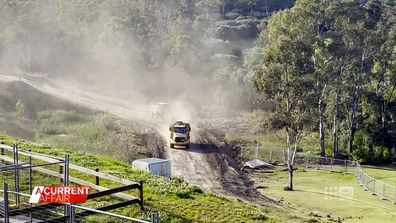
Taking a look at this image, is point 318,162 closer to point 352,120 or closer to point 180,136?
point 352,120

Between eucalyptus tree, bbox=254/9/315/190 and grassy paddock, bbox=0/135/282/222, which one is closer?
grassy paddock, bbox=0/135/282/222

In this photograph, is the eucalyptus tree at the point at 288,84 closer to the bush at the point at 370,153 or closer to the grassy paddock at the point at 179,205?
the bush at the point at 370,153

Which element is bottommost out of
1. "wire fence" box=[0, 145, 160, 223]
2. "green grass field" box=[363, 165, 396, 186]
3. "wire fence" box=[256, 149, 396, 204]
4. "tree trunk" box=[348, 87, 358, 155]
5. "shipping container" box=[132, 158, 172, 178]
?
"green grass field" box=[363, 165, 396, 186]

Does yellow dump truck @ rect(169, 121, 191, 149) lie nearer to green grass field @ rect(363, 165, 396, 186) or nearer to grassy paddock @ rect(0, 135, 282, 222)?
green grass field @ rect(363, 165, 396, 186)

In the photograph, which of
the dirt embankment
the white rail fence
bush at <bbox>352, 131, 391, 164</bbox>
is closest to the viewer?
the white rail fence

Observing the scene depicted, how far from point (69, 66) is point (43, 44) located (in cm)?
676

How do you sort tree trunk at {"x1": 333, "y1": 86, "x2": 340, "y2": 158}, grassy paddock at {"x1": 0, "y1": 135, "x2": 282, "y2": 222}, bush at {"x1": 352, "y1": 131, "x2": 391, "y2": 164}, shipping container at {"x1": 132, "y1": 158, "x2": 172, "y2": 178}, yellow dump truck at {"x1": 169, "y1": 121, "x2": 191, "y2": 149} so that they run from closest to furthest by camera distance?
grassy paddock at {"x1": 0, "y1": 135, "x2": 282, "y2": 222}
shipping container at {"x1": 132, "y1": 158, "x2": 172, "y2": 178}
yellow dump truck at {"x1": 169, "y1": 121, "x2": 191, "y2": 149}
bush at {"x1": 352, "y1": 131, "x2": 391, "y2": 164}
tree trunk at {"x1": 333, "y1": 86, "x2": 340, "y2": 158}

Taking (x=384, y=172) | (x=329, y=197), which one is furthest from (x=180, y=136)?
(x=384, y=172)

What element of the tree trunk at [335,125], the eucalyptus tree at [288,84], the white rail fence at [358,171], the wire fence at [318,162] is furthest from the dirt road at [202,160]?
the tree trunk at [335,125]

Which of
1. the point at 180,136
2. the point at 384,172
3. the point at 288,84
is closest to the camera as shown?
the point at 288,84

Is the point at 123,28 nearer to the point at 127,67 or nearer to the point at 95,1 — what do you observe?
the point at 127,67

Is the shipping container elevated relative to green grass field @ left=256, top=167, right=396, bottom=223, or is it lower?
elevated

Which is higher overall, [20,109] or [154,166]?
[20,109]

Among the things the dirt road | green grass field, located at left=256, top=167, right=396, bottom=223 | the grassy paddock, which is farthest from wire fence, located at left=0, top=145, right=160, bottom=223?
the dirt road
